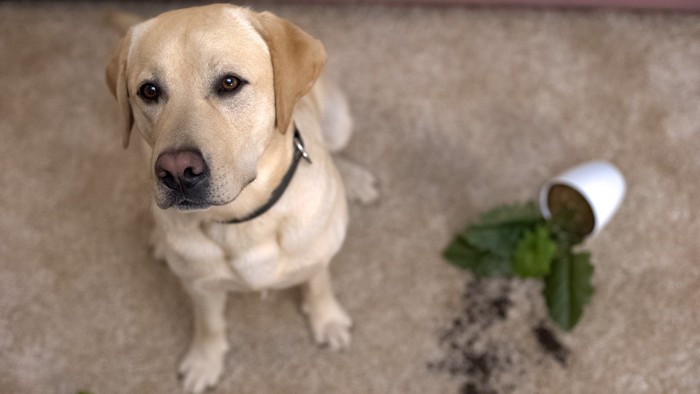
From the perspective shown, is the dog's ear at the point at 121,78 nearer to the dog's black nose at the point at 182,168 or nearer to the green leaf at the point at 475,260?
the dog's black nose at the point at 182,168

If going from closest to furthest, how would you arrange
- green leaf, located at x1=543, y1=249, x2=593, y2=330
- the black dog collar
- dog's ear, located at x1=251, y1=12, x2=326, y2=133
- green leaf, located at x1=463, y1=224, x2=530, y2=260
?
dog's ear, located at x1=251, y1=12, x2=326, y2=133
the black dog collar
green leaf, located at x1=543, y1=249, x2=593, y2=330
green leaf, located at x1=463, y1=224, x2=530, y2=260

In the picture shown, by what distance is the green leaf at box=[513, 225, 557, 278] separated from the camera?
2.02 metres

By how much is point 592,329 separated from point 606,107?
0.85m

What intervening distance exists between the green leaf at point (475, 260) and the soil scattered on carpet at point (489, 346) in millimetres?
57

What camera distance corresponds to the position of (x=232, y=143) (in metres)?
1.37

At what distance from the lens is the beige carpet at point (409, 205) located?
2.07m

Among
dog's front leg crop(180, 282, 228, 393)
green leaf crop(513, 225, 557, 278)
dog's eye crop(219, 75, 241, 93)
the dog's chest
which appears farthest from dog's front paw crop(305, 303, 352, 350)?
dog's eye crop(219, 75, 241, 93)

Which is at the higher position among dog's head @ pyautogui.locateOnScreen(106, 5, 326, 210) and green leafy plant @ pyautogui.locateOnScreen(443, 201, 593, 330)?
dog's head @ pyautogui.locateOnScreen(106, 5, 326, 210)

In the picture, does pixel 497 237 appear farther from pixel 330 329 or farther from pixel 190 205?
pixel 190 205

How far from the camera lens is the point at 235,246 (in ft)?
5.25

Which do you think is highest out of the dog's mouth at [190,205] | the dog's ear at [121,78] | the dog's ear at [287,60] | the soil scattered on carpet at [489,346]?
the dog's ear at [287,60]

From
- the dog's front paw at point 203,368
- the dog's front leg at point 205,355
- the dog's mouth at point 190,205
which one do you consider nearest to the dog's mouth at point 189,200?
the dog's mouth at point 190,205

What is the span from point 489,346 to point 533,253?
1.01 feet

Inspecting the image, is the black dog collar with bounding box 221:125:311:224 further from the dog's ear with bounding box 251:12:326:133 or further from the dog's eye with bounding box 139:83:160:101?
the dog's eye with bounding box 139:83:160:101
